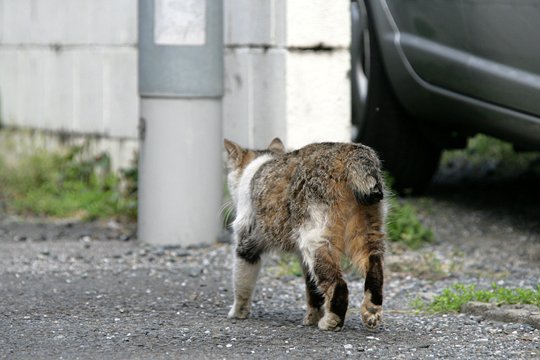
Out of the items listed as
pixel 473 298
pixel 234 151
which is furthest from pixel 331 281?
pixel 234 151

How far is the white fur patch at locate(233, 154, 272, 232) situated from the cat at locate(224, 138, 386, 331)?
1 centimetres

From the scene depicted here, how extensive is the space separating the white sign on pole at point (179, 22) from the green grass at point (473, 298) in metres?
2.30

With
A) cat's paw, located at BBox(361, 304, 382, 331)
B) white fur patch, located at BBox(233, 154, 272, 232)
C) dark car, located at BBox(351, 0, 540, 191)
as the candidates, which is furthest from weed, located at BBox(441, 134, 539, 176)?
cat's paw, located at BBox(361, 304, 382, 331)

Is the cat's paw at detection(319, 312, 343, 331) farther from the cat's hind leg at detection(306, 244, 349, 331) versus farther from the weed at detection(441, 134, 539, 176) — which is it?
the weed at detection(441, 134, 539, 176)

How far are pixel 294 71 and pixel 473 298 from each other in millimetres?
2173

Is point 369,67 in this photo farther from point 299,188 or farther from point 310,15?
point 299,188

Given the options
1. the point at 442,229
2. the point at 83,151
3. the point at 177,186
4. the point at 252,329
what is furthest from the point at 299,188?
the point at 83,151

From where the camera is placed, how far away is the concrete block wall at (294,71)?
7.18 meters

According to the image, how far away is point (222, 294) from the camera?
19.7 ft

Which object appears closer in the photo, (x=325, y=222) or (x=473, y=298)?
(x=325, y=222)

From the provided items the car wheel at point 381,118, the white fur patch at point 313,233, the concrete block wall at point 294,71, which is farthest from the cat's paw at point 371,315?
the car wheel at point 381,118

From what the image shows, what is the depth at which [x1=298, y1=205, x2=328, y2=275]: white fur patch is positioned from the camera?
16.2ft

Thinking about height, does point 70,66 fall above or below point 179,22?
below

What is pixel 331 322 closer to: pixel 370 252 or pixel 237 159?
pixel 370 252
